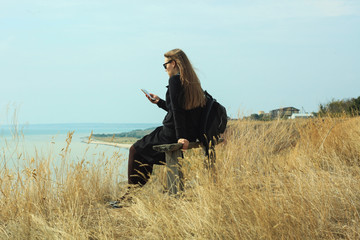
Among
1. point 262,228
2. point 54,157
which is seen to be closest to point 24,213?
point 54,157

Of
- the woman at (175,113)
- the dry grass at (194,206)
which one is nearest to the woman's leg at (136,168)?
the woman at (175,113)

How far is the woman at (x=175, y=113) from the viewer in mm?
3816

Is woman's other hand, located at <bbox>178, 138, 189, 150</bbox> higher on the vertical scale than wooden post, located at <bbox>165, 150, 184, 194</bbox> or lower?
higher

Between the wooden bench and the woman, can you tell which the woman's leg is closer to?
the woman

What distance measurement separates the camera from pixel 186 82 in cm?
387

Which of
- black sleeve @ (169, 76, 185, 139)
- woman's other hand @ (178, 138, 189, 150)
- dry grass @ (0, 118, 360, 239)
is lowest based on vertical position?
dry grass @ (0, 118, 360, 239)

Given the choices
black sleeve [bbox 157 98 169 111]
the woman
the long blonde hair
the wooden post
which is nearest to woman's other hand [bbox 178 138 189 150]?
the woman

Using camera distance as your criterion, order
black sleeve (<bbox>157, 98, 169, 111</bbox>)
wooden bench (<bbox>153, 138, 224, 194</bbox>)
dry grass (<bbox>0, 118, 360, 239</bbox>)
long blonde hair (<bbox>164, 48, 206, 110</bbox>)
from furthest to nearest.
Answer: black sleeve (<bbox>157, 98, 169, 111</bbox>)
long blonde hair (<bbox>164, 48, 206, 110</bbox>)
wooden bench (<bbox>153, 138, 224, 194</bbox>)
dry grass (<bbox>0, 118, 360, 239</bbox>)

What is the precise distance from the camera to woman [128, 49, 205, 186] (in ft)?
12.5

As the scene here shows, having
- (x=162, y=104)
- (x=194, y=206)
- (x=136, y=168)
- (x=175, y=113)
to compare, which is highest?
(x=162, y=104)

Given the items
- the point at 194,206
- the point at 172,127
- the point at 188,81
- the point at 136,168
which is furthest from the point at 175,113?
the point at 194,206

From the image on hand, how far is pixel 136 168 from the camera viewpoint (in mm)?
4301

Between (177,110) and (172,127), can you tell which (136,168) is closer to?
(172,127)

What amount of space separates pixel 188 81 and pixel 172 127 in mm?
470
